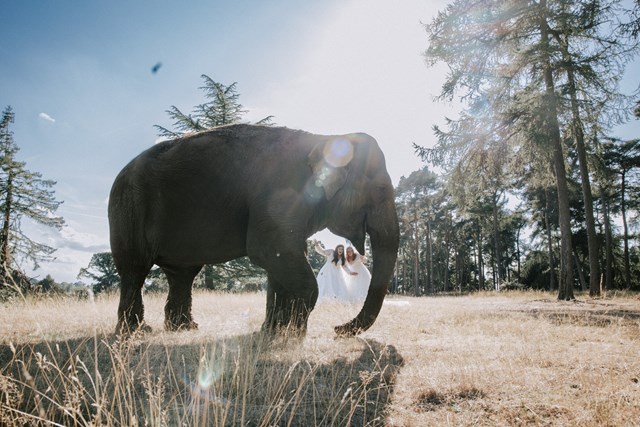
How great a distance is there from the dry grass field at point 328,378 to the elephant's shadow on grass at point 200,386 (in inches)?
0.7

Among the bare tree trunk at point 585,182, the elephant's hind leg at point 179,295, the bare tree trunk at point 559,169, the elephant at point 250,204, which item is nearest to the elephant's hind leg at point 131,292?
the elephant at point 250,204

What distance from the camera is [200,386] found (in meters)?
2.46

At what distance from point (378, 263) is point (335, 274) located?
9.98 metres

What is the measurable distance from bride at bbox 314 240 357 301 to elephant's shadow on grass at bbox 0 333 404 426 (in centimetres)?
1019

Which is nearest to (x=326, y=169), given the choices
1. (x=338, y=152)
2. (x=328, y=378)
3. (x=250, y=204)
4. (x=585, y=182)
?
(x=338, y=152)

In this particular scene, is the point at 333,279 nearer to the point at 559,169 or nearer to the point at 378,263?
the point at 559,169

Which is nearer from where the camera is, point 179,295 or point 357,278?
point 179,295

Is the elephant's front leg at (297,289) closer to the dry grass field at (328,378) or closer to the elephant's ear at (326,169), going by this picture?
the dry grass field at (328,378)

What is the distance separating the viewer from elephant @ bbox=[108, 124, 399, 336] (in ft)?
15.8

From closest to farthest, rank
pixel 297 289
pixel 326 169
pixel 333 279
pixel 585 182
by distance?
pixel 297 289 < pixel 326 169 < pixel 333 279 < pixel 585 182

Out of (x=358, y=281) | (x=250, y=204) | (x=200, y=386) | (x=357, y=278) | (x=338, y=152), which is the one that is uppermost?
(x=338, y=152)

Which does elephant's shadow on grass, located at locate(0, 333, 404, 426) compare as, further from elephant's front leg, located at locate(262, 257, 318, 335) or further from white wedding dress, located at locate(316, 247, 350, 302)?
white wedding dress, located at locate(316, 247, 350, 302)

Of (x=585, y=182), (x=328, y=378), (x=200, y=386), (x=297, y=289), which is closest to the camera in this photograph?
(x=200, y=386)

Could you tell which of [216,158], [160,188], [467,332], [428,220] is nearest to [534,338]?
[467,332]
